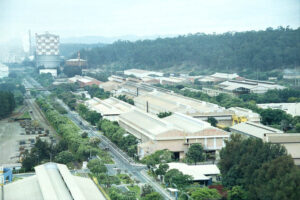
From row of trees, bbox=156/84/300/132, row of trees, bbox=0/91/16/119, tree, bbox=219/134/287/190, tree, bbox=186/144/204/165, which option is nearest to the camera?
tree, bbox=219/134/287/190

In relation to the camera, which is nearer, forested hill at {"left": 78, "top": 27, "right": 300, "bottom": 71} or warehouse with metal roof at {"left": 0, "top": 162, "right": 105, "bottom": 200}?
warehouse with metal roof at {"left": 0, "top": 162, "right": 105, "bottom": 200}

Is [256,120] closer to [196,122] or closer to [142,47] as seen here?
[196,122]

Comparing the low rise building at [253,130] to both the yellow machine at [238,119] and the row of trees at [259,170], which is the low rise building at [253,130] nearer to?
the yellow machine at [238,119]

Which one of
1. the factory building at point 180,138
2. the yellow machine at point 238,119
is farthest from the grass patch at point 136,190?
the yellow machine at point 238,119

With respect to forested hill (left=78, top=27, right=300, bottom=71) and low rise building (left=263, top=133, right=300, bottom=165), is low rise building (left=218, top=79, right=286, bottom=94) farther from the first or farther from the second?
low rise building (left=263, top=133, right=300, bottom=165)

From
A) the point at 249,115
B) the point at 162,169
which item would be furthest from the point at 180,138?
the point at 249,115

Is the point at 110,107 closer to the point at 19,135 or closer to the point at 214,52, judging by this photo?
the point at 19,135

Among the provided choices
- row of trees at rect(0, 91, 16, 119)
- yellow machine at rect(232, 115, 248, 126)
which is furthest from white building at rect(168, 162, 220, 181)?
row of trees at rect(0, 91, 16, 119)
